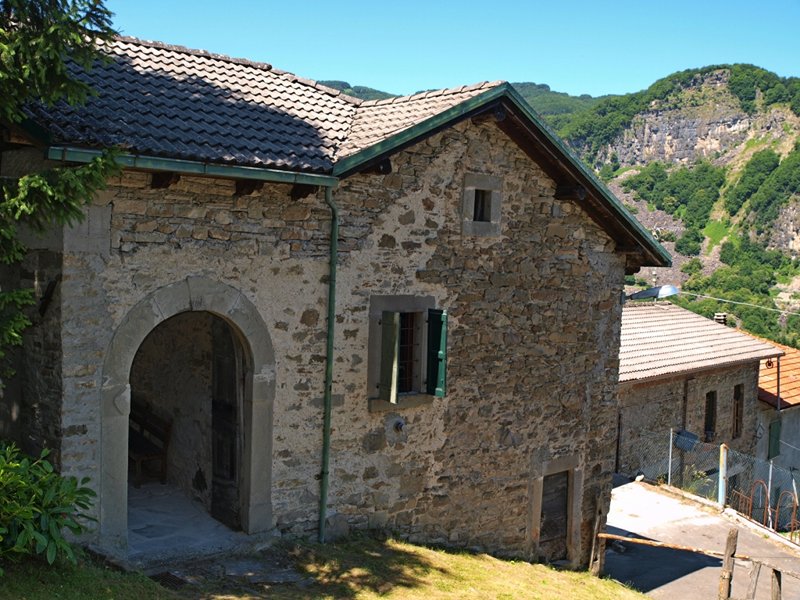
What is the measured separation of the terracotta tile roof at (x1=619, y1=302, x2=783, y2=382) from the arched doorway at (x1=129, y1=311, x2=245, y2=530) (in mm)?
9839

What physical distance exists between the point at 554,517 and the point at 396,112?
6017mm

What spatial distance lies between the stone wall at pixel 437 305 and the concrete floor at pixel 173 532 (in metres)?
0.54


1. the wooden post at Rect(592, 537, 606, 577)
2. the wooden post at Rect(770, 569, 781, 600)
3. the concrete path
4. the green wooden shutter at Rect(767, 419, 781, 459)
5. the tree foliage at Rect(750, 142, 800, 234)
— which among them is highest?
the tree foliage at Rect(750, 142, 800, 234)

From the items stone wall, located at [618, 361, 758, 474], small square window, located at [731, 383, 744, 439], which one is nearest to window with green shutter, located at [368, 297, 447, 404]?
stone wall, located at [618, 361, 758, 474]

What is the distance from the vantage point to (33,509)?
5980mm

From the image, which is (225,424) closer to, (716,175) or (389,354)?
(389,354)

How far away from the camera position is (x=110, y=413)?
23.7 feet

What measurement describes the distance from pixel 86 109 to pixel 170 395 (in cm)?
393

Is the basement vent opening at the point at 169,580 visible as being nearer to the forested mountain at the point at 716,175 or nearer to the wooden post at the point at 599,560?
the wooden post at the point at 599,560

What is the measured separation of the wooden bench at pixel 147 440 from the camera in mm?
9805

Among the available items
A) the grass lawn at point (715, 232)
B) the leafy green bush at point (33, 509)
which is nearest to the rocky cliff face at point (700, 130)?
the grass lawn at point (715, 232)

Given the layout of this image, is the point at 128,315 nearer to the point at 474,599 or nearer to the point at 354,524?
the point at 354,524

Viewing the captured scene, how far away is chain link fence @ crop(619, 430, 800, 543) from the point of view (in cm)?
1769

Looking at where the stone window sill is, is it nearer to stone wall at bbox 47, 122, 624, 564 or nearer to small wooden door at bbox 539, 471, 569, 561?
stone wall at bbox 47, 122, 624, 564
